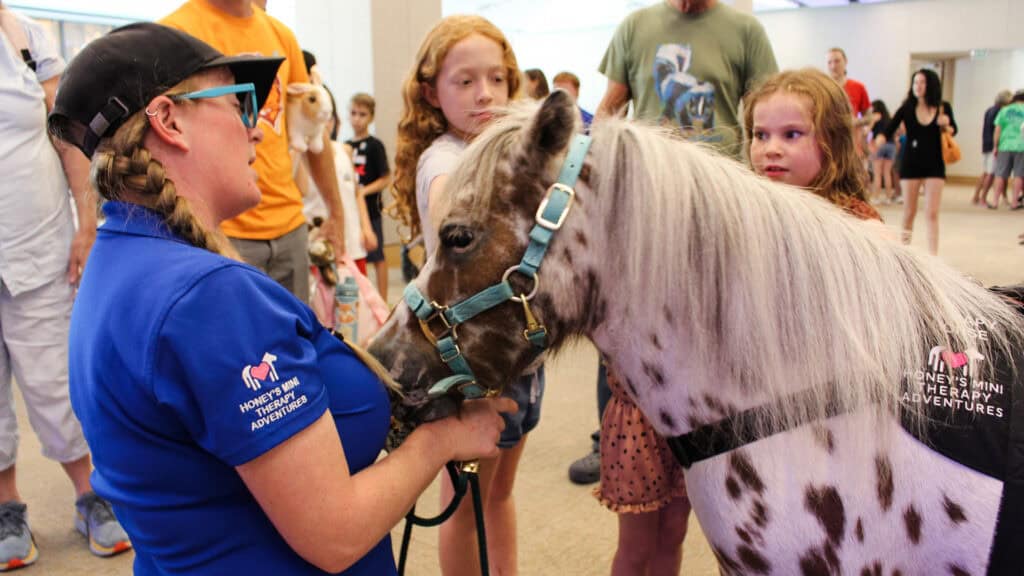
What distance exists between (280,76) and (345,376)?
169 cm

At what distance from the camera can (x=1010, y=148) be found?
464 inches

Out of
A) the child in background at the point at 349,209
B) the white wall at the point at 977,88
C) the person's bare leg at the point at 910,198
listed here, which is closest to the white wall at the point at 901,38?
the white wall at the point at 977,88

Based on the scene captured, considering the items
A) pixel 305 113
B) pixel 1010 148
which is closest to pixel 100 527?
pixel 305 113

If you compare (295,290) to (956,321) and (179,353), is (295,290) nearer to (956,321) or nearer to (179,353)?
(179,353)

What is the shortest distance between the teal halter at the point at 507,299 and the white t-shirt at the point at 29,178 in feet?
6.28

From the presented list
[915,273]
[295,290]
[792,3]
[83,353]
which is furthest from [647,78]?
[792,3]

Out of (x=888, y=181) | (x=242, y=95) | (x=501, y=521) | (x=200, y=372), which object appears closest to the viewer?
(x=200, y=372)

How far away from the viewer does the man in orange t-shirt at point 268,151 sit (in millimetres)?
2215

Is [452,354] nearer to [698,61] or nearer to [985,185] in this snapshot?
[698,61]

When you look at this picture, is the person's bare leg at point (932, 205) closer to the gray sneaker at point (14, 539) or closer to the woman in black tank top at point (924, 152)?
the woman in black tank top at point (924, 152)

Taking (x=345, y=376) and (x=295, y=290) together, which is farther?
(x=295, y=290)

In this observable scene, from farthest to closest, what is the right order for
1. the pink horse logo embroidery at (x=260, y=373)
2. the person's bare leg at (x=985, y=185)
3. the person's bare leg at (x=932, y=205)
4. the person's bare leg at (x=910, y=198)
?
the person's bare leg at (x=985, y=185) → the person's bare leg at (x=910, y=198) → the person's bare leg at (x=932, y=205) → the pink horse logo embroidery at (x=260, y=373)

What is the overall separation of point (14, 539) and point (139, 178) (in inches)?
82.2

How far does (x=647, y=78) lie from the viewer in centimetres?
268
